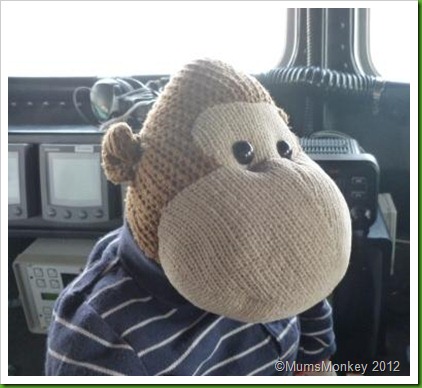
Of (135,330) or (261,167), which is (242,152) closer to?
(261,167)

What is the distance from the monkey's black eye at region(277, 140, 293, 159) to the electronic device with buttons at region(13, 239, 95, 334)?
0.73m

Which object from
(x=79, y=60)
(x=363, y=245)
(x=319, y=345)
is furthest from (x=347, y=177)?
(x=79, y=60)

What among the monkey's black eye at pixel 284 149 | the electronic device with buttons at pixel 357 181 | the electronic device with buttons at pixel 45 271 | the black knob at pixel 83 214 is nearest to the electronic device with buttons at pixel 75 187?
the black knob at pixel 83 214

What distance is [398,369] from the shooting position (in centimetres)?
106

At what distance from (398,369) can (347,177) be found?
1.20 ft

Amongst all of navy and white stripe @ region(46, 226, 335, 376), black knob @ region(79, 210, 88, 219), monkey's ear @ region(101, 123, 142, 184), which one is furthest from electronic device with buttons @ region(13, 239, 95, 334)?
monkey's ear @ region(101, 123, 142, 184)

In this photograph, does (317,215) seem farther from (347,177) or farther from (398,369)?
(398,369)

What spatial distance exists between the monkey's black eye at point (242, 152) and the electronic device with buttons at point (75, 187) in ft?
1.96

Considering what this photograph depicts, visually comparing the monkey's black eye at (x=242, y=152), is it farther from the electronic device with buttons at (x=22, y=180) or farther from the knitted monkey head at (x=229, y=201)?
the electronic device with buttons at (x=22, y=180)

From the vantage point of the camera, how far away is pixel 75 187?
118cm

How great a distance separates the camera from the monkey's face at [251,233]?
0.55 metres

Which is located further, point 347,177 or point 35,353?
point 35,353

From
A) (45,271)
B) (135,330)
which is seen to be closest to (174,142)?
(135,330)

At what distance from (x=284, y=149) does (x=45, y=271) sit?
2.66 feet
